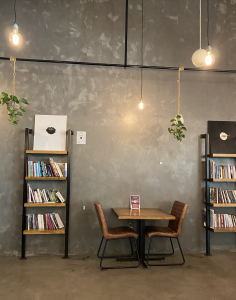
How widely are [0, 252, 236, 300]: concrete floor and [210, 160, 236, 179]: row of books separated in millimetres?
1374

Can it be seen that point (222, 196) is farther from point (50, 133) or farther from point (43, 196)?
point (50, 133)

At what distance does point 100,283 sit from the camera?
134 inches

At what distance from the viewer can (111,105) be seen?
16.0 feet

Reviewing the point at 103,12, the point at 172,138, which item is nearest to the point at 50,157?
the point at 172,138

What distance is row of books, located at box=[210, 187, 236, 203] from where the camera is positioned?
15.4 feet

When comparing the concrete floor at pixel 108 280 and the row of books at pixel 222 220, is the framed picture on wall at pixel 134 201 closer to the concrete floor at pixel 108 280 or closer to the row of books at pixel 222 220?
the concrete floor at pixel 108 280

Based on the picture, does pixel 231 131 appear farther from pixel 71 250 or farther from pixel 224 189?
pixel 71 250

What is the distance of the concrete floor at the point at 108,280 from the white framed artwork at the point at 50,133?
1.84 m

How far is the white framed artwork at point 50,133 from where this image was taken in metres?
4.61

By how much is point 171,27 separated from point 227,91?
5.31ft

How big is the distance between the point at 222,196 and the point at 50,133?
10.5 ft

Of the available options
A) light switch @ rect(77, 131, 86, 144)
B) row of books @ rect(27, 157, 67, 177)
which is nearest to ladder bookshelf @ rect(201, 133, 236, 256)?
light switch @ rect(77, 131, 86, 144)

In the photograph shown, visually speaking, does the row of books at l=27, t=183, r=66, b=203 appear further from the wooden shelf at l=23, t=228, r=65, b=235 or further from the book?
the wooden shelf at l=23, t=228, r=65, b=235

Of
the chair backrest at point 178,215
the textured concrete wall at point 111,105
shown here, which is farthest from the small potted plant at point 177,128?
the chair backrest at point 178,215
